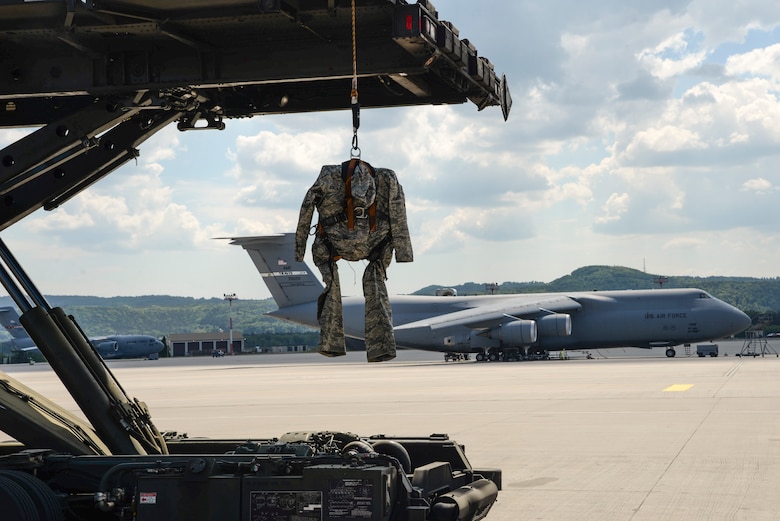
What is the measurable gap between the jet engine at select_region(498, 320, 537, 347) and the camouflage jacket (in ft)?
143

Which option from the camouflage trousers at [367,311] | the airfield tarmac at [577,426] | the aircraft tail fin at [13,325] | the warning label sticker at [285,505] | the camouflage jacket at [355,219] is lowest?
the airfield tarmac at [577,426]

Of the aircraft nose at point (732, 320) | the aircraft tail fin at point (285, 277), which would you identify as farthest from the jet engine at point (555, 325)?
the aircraft tail fin at point (285, 277)

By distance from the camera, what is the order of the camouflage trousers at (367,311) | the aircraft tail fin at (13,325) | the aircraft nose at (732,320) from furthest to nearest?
the aircraft tail fin at (13,325), the aircraft nose at (732,320), the camouflage trousers at (367,311)

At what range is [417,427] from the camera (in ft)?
51.1

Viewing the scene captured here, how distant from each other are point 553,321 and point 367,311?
1753 inches

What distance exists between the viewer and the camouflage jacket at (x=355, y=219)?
6.72m

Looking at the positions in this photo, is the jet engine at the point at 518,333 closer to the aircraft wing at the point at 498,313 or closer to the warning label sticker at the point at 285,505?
the aircraft wing at the point at 498,313

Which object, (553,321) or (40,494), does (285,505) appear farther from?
(553,321)

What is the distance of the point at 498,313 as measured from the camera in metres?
51.7

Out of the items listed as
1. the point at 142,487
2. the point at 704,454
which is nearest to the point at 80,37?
the point at 142,487

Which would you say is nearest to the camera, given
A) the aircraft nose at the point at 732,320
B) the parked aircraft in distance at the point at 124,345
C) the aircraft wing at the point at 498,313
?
the aircraft nose at the point at 732,320

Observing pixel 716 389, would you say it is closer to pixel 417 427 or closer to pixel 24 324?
pixel 417 427

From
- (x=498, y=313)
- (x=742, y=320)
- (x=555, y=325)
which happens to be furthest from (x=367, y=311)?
(x=742, y=320)

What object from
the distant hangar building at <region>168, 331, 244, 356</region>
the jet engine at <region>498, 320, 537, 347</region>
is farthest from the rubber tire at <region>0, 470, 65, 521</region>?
the distant hangar building at <region>168, 331, 244, 356</region>
